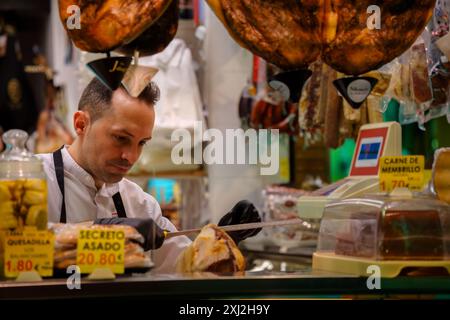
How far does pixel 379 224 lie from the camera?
75.7 inches

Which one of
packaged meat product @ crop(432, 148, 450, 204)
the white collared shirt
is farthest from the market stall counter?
the white collared shirt

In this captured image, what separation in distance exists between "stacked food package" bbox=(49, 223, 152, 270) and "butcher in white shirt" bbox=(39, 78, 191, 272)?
70 centimetres

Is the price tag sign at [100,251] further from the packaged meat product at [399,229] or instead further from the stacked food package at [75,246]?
the packaged meat product at [399,229]

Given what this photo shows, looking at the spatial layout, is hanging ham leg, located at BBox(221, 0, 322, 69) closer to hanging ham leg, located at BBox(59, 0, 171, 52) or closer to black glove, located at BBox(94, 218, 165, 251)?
hanging ham leg, located at BBox(59, 0, 171, 52)

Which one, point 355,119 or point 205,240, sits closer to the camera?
point 205,240

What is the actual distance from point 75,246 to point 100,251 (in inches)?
2.4

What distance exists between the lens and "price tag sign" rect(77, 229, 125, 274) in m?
1.70

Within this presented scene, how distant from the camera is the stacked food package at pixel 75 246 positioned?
5.66ft

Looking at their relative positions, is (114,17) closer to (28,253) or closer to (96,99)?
(28,253)

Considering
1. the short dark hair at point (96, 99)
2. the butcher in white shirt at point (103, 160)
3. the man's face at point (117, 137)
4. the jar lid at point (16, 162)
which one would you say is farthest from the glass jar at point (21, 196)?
the short dark hair at point (96, 99)
